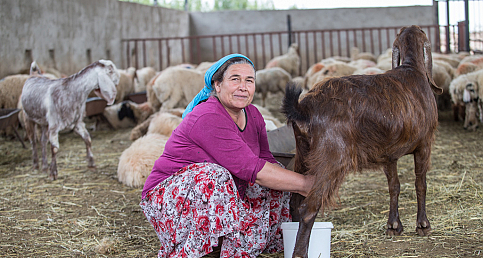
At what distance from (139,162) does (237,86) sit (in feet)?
9.16

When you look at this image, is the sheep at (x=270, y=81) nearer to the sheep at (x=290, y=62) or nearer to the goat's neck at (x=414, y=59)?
the sheep at (x=290, y=62)

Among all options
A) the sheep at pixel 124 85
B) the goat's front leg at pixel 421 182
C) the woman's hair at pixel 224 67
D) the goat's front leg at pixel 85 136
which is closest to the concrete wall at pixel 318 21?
the sheep at pixel 124 85

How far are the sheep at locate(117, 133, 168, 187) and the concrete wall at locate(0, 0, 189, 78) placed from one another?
542cm

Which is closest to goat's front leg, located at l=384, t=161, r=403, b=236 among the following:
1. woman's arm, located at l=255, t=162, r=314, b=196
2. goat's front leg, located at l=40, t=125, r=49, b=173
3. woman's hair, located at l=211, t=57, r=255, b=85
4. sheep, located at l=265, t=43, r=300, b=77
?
woman's arm, located at l=255, t=162, r=314, b=196

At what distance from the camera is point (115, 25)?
45.5ft

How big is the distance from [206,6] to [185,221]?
29030 millimetres

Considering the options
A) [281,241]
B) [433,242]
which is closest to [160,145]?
[281,241]

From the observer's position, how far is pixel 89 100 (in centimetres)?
768

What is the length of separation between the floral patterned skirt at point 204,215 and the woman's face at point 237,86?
40 centimetres

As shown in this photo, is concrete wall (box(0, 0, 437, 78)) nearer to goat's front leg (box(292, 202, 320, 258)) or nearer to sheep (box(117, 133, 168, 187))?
sheep (box(117, 133, 168, 187))

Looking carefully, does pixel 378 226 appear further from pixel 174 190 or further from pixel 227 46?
pixel 227 46

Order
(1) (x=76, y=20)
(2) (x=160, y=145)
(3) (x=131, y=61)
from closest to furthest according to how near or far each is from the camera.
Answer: (2) (x=160, y=145) < (1) (x=76, y=20) < (3) (x=131, y=61)

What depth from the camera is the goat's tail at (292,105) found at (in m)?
2.28

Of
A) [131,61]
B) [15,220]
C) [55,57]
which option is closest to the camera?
[15,220]
